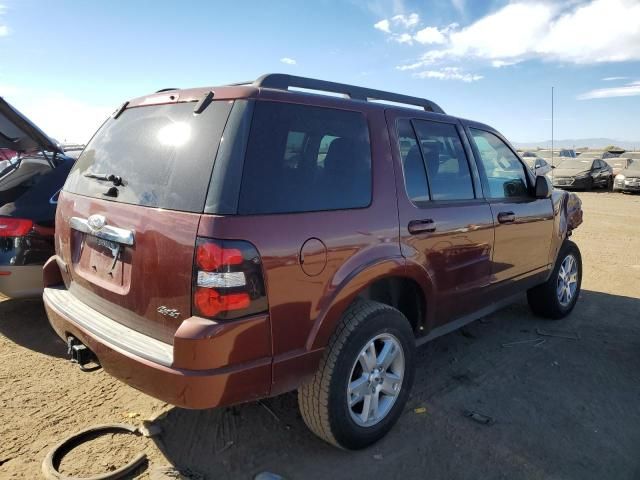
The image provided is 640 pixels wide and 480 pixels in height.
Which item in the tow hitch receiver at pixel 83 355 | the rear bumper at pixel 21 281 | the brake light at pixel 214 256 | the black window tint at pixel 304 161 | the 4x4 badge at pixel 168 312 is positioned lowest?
the tow hitch receiver at pixel 83 355

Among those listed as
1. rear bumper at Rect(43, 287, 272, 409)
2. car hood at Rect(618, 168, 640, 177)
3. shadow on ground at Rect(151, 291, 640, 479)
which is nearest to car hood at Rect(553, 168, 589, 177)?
car hood at Rect(618, 168, 640, 177)

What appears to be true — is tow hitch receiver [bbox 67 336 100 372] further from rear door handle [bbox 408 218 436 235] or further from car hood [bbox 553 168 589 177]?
car hood [bbox 553 168 589 177]

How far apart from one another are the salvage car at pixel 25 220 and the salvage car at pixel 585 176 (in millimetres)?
20335

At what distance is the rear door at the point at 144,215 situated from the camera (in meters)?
2.22

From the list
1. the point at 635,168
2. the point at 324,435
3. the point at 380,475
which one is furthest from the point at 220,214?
the point at 635,168

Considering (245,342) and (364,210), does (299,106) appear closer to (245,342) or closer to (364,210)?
(364,210)

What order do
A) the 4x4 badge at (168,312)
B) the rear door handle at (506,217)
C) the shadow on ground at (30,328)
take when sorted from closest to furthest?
the 4x4 badge at (168,312)
the rear door handle at (506,217)
the shadow on ground at (30,328)

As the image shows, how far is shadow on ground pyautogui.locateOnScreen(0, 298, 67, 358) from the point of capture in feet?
13.7

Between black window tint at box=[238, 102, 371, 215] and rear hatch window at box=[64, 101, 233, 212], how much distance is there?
19cm

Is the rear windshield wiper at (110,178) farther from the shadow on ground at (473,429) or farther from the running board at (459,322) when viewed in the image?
the running board at (459,322)

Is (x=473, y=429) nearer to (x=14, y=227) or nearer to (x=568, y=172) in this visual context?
(x=14, y=227)

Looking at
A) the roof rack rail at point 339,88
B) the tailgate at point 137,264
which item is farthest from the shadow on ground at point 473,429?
the roof rack rail at point 339,88

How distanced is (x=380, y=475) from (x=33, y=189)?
12.7ft

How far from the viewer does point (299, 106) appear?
8.31 feet
